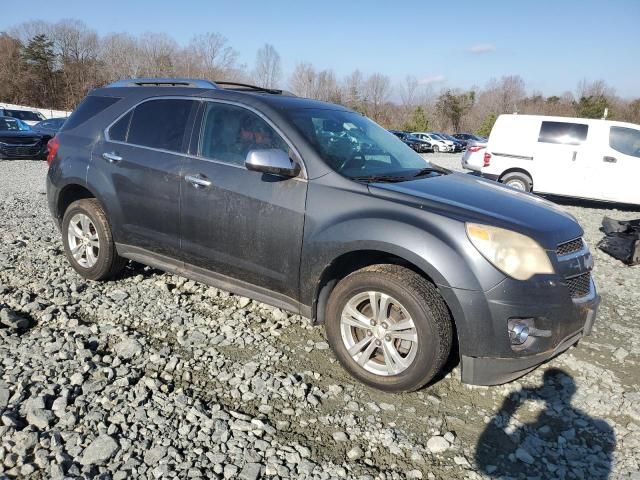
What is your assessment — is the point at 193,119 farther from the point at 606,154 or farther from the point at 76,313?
the point at 606,154

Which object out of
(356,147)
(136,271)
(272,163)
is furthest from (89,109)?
(356,147)

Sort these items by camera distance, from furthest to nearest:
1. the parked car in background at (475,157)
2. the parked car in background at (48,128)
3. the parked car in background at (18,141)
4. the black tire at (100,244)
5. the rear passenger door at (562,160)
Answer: the parked car in background at (48,128)
the parked car in background at (18,141)
the parked car in background at (475,157)
the rear passenger door at (562,160)
the black tire at (100,244)

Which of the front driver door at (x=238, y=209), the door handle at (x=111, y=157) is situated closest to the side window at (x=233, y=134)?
the front driver door at (x=238, y=209)

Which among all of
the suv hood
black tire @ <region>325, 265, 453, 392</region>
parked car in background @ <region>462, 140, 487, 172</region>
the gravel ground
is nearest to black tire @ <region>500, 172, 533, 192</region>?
parked car in background @ <region>462, 140, 487, 172</region>

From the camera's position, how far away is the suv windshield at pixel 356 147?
139 inches

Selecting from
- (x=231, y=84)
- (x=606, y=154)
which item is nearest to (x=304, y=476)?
(x=231, y=84)

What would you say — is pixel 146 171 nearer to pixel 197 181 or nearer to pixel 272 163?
pixel 197 181

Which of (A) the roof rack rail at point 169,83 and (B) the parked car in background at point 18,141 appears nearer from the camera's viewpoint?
(A) the roof rack rail at point 169,83

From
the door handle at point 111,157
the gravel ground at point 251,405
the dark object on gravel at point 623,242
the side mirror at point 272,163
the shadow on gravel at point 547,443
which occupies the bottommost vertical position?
the gravel ground at point 251,405

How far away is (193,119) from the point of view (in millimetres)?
3973

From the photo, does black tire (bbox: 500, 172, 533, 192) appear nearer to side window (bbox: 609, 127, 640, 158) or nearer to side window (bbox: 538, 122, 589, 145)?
side window (bbox: 538, 122, 589, 145)

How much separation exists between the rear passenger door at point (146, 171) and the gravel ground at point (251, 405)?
637 millimetres

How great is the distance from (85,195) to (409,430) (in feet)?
12.2

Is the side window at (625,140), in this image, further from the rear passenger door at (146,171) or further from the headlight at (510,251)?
the rear passenger door at (146,171)
